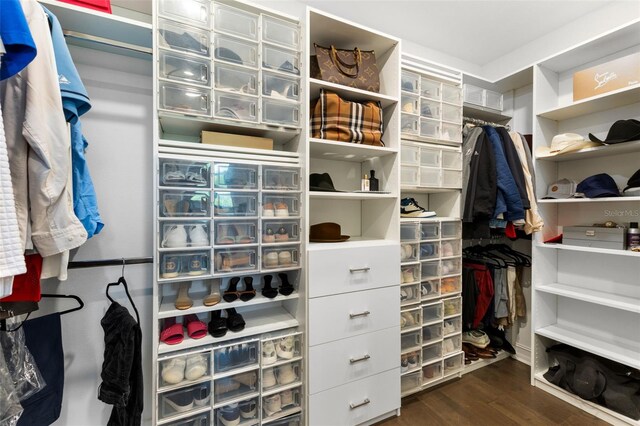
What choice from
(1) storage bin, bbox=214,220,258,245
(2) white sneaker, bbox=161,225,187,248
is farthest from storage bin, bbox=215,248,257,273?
(2) white sneaker, bbox=161,225,187,248

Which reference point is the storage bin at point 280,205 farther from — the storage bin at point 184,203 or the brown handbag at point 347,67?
the brown handbag at point 347,67

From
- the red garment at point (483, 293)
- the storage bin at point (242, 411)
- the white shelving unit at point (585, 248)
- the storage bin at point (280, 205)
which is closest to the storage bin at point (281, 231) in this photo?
the storage bin at point (280, 205)

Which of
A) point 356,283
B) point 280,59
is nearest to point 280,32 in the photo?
point 280,59

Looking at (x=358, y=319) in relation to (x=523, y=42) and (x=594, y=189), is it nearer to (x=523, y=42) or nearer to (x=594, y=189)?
(x=594, y=189)

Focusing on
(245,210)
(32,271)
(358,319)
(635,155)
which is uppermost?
(635,155)

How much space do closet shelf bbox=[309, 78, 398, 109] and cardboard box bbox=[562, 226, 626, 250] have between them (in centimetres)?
149

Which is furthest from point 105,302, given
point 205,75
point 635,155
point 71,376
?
point 635,155

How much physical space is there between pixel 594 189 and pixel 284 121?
1.98 meters

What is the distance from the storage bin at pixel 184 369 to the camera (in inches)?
48.2

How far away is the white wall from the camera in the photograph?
1374 mm

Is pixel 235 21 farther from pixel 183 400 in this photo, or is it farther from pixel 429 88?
pixel 183 400

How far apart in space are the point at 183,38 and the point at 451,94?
1758 mm

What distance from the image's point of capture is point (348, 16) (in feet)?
6.61

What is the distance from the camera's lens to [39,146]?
73cm
